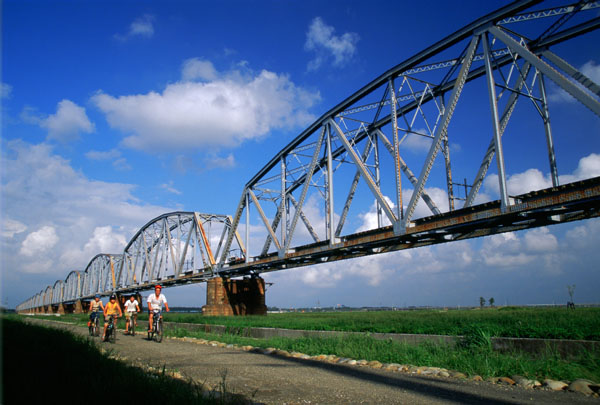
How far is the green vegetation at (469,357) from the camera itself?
25.0 feet

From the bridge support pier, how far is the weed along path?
33.0 meters

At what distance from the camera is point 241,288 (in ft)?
145

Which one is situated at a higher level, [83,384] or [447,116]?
[447,116]

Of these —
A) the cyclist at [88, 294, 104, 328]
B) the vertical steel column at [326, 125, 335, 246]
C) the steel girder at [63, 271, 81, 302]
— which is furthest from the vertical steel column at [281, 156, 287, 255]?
the steel girder at [63, 271, 81, 302]

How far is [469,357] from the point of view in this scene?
9.20 m

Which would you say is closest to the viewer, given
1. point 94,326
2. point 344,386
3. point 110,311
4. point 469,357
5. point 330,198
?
point 344,386

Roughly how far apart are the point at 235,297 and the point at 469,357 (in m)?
36.9

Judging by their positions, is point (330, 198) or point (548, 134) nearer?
point (548, 134)

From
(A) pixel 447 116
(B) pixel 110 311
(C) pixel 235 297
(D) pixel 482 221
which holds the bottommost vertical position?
(C) pixel 235 297

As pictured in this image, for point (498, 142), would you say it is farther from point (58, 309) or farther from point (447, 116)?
point (58, 309)

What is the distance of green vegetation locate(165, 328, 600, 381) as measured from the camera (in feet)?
25.0

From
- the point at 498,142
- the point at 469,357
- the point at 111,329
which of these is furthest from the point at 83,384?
the point at 498,142

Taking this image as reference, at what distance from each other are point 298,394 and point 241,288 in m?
38.8

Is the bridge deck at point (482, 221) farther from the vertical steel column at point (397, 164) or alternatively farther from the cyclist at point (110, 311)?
the cyclist at point (110, 311)
